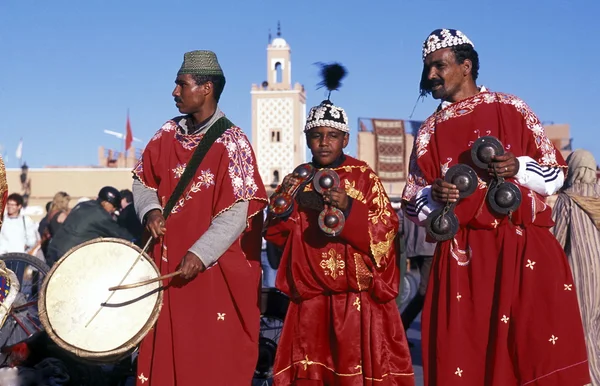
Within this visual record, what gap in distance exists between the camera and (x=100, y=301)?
423 centimetres

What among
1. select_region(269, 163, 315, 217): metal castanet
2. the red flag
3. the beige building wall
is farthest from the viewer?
the red flag

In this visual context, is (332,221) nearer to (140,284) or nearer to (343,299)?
(343,299)

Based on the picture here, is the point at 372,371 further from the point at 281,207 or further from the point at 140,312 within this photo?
the point at 140,312

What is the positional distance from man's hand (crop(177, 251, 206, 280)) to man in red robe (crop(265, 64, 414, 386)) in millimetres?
753

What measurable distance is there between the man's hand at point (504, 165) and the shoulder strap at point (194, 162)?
1.56 m

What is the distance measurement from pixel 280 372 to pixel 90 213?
4.12 metres

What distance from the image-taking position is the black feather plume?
543cm

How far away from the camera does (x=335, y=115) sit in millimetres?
5141

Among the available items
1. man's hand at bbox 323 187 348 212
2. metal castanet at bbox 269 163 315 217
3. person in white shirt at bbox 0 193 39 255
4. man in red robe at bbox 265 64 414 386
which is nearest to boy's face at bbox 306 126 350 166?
man in red robe at bbox 265 64 414 386

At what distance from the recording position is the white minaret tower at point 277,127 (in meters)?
66.0

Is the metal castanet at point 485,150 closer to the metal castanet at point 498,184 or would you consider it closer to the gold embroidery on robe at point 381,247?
the metal castanet at point 498,184

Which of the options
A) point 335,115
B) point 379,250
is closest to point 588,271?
point 379,250

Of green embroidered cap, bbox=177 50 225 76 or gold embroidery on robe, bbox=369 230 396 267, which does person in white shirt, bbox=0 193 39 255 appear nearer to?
green embroidered cap, bbox=177 50 225 76

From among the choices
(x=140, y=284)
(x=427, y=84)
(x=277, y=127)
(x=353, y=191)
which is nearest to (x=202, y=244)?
(x=140, y=284)
